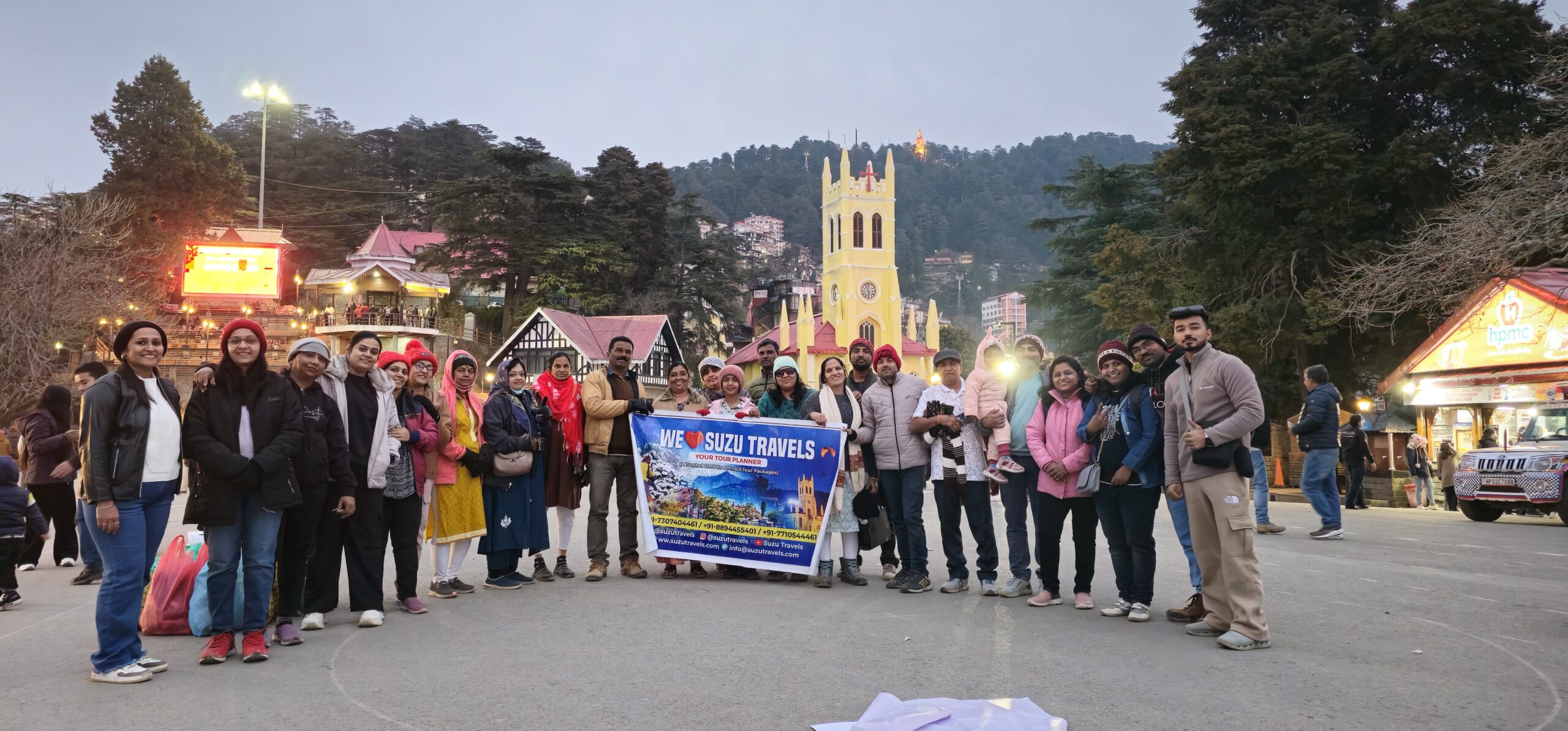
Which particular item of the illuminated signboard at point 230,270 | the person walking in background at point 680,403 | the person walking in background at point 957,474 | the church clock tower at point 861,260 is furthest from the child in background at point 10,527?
the church clock tower at point 861,260

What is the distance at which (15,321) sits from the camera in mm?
26938

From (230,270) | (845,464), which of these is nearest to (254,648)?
(845,464)

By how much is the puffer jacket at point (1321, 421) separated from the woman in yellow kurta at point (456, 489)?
920cm

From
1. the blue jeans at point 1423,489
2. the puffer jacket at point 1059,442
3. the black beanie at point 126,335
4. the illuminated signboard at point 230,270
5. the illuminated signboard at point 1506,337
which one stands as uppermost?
the illuminated signboard at point 230,270

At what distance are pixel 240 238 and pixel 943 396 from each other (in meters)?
53.3

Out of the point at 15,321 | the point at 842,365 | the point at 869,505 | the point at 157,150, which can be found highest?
the point at 157,150

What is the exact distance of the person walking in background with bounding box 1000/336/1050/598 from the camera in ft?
24.6

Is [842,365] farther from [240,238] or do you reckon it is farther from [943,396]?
[240,238]

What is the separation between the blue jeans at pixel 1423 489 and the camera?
2034cm

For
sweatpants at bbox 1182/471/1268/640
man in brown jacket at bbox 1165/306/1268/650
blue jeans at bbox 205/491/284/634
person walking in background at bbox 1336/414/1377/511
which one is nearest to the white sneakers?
blue jeans at bbox 205/491/284/634

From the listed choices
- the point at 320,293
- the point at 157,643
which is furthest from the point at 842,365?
the point at 320,293

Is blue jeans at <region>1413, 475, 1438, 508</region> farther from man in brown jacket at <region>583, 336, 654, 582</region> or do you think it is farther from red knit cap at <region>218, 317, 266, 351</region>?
red knit cap at <region>218, 317, 266, 351</region>

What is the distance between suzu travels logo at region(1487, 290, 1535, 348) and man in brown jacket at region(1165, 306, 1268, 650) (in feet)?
64.3

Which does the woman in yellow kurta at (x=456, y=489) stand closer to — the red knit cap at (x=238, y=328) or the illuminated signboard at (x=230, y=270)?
the red knit cap at (x=238, y=328)
